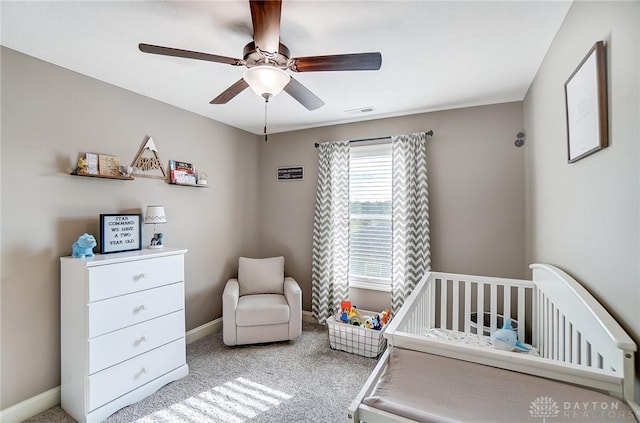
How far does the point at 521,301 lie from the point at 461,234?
793 millimetres

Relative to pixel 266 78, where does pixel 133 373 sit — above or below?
below

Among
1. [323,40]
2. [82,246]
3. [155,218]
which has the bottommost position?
[82,246]

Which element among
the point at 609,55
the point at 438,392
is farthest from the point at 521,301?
the point at 609,55

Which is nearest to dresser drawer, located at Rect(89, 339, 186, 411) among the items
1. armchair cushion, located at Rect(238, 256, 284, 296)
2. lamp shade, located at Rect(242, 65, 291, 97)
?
armchair cushion, located at Rect(238, 256, 284, 296)

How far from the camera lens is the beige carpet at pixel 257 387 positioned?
6.21 ft

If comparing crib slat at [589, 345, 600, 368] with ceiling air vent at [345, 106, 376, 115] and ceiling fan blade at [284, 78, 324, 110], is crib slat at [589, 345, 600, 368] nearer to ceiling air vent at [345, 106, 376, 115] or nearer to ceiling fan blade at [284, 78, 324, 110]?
ceiling fan blade at [284, 78, 324, 110]

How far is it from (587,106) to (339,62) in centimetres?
111

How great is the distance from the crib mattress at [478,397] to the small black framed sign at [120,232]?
7.02ft

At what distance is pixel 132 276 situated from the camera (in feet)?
6.69

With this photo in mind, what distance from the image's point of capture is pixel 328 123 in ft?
11.1

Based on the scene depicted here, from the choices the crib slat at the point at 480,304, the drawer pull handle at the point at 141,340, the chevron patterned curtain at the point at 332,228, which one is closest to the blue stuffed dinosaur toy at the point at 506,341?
the crib slat at the point at 480,304

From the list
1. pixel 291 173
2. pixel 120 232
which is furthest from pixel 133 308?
pixel 291 173

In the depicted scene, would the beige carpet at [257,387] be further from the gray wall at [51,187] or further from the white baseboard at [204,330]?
the gray wall at [51,187]

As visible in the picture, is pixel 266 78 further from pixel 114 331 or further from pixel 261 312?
pixel 261 312
